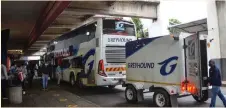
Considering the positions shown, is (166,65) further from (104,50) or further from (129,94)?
(104,50)

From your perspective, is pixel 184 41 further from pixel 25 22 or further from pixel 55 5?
pixel 25 22

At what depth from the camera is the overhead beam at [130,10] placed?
16.0 metres

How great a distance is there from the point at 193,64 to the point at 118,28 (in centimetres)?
588

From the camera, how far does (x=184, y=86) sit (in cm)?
912

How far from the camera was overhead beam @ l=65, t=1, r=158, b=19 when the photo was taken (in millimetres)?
15954

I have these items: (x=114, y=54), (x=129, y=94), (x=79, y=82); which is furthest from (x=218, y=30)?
(x=129, y=94)

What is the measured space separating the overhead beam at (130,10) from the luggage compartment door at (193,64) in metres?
7.18

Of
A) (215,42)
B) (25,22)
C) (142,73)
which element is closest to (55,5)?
(142,73)

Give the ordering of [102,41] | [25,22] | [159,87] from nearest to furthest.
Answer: [159,87] → [102,41] → [25,22]

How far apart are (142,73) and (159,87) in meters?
1.13

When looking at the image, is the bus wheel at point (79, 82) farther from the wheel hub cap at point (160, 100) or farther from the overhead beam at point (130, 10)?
the wheel hub cap at point (160, 100)

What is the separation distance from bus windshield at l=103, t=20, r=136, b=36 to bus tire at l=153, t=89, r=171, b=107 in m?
5.06

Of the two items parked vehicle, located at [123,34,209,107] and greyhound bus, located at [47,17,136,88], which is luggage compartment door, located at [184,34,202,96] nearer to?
parked vehicle, located at [123,34,209,107]

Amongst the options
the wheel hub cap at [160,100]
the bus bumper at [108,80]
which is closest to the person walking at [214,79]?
the wheel hub cap at [160,100]
